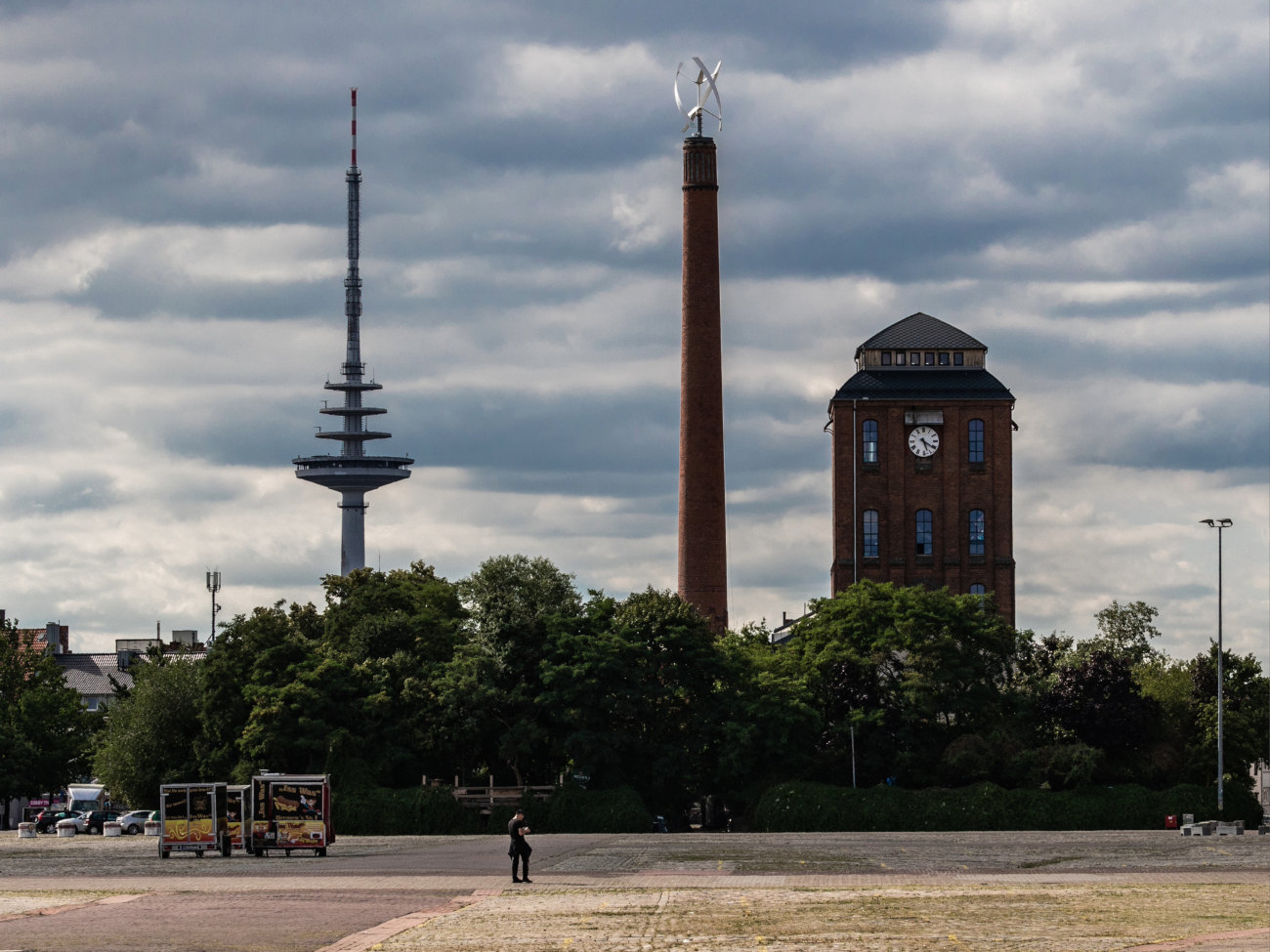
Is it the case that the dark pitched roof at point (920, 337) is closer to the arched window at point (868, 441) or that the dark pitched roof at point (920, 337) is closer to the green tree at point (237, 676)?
the arched window at point (868, 441)

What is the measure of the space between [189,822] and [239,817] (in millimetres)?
3977

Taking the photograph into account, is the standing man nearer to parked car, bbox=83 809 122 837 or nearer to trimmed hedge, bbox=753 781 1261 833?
trimmed hedge, bbox=753 781 1261 833

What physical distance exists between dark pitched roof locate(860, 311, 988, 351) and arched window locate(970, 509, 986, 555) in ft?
37.1

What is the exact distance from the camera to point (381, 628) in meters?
85.9

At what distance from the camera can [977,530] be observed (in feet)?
384

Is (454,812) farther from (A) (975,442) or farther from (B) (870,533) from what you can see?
(A) (975,442)

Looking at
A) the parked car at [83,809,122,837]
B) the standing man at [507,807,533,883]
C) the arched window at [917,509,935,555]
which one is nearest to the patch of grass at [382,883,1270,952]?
the standing man at [507,807,533,883]

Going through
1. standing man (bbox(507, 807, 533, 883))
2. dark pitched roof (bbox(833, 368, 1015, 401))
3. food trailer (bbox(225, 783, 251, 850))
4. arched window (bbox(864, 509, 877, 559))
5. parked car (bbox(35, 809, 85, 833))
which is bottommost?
parked car (bbox(35, 809, 85, 833))

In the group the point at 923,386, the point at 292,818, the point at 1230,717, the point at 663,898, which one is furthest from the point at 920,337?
the point at 663,898

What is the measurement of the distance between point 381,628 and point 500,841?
22888 mm

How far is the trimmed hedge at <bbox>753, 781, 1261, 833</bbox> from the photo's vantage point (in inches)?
2874

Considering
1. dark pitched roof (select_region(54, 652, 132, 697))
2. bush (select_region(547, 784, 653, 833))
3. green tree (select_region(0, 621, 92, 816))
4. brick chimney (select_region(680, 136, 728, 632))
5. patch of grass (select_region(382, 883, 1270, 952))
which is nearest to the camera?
patch of grass (select_region(382, 883, 1270, 952))

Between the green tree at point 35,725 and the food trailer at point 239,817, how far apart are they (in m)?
35.7

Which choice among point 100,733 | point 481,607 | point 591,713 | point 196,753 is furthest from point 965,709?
point 100,733
